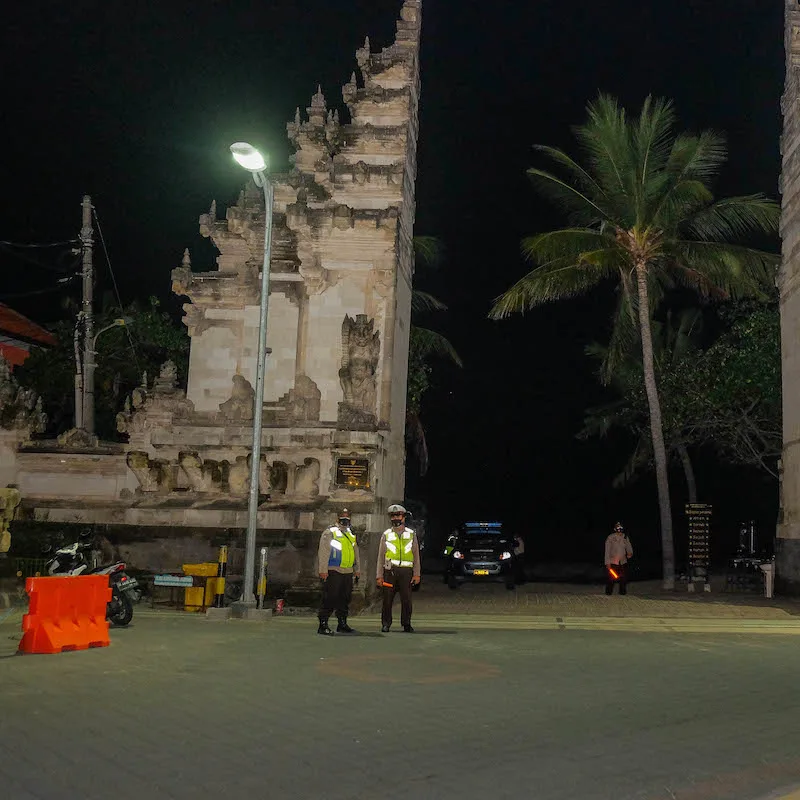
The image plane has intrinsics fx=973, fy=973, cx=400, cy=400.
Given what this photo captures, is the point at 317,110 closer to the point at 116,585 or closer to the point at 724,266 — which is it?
the point at 724,266

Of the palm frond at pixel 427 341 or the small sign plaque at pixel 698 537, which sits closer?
the small sign plaque at pixel 698 537

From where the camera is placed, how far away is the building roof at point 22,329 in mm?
49622

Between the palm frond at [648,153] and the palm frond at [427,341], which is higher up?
the palm frond at [648,153]

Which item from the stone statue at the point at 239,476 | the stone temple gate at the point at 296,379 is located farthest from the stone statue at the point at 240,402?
the stone statue at the point at 239,476

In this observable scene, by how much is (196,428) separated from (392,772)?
45.3ft

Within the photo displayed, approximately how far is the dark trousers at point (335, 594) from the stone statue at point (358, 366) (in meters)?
5.10

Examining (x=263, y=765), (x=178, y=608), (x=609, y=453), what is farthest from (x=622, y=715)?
(x=609, y=453)

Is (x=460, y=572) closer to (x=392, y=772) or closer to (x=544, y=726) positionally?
(x=544, y=726)

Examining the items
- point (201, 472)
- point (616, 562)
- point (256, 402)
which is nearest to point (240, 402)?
point (201, 472)

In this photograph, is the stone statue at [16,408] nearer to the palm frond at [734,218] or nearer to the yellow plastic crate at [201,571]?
the yellow plastic crate at [201,571]

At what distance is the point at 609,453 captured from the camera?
4475 centimetres

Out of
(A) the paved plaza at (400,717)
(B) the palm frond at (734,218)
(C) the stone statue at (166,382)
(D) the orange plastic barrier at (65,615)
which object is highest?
(B) the palm frond at (734,218)

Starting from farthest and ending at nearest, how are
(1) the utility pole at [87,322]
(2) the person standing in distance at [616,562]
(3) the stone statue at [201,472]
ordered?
(1) the utility pole at [87,322], (2) the person standing in distance at [616,562], (3) the stone statue at [201,472]

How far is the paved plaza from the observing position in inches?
231
